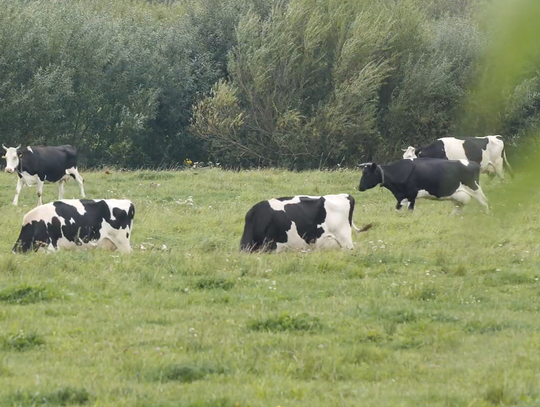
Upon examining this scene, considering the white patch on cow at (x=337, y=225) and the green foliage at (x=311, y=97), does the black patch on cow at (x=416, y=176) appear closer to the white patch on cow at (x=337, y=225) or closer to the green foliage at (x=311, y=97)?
the white patch on cow at (x=337, y=225)

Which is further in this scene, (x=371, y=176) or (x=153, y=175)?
(x=153, y=175)

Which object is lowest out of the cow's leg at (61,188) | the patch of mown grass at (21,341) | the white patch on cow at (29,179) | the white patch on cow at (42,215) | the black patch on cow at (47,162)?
the cow's leg at (61,188)

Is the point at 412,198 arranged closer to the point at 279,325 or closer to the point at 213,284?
the point at 213,284

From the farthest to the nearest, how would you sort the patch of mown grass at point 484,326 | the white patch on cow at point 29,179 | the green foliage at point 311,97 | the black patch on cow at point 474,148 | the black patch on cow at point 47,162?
the green foliage at point 311,97, the black patch on cow at point 474,148, the black patch on cow at point 47,162, the white patch on cow at point 29,179, the patch of mown grass at point 484,326

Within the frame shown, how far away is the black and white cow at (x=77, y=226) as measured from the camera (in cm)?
1381

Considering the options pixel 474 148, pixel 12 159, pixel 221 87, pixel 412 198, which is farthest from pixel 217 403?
pixel 221 87

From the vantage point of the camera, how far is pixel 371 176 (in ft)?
70.9

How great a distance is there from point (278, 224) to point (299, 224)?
34 centimetres

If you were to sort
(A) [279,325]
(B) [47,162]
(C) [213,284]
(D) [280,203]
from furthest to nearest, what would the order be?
(B) [47,162]
(D) [280,203]
(C) [213,284]
(A) [279,325]

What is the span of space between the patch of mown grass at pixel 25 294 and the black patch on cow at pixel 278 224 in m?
5.04

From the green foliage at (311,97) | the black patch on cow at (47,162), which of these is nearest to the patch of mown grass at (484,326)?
the black patch on cow at (47,162)

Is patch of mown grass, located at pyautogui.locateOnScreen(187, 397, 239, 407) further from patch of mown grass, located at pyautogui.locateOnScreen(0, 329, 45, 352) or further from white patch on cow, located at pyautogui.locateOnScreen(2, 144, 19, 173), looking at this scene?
white patch on cow, located at pyautogui.locateOnScreen(2, 144, 19, 173)

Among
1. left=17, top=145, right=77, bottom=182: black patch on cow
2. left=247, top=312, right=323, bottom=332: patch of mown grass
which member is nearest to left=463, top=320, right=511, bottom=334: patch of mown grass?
left=247, top=312, right=323, bottom=332: patch of mown grass

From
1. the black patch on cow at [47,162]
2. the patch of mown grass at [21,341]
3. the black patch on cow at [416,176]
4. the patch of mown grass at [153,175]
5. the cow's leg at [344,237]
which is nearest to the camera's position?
the patch of mown grass at [21,341]
